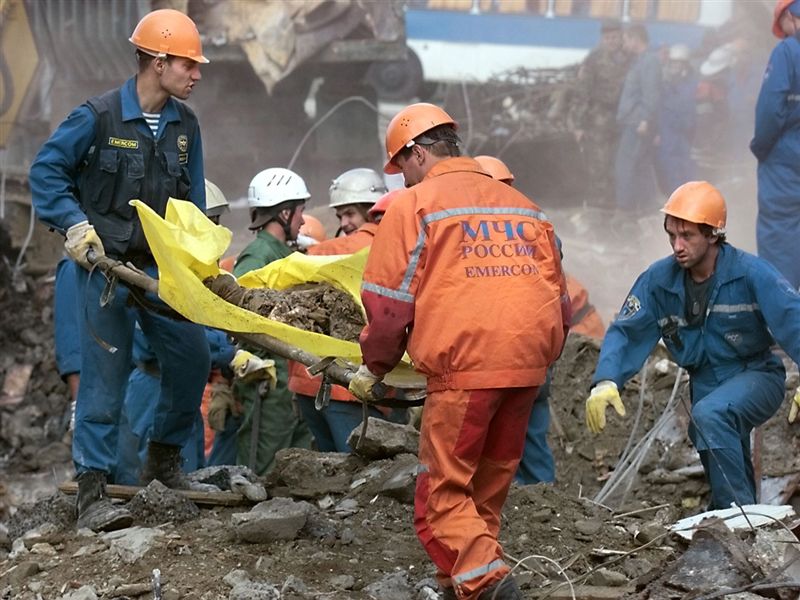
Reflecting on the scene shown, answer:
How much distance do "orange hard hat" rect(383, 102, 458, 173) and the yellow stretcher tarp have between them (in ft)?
2.76

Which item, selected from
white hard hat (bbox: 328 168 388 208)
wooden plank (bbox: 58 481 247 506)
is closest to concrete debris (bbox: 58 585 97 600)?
wooden plank (bbox: 58 481 247 506)

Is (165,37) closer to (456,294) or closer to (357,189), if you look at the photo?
(456,294)

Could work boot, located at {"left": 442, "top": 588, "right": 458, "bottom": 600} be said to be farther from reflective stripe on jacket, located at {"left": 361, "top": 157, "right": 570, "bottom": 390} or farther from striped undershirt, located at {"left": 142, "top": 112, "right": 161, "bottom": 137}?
striped undershirt, located at {"left": 142, "top": 112, "right": 161, "bottom": 137}

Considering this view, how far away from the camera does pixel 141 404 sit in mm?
6953

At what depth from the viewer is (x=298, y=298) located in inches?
217

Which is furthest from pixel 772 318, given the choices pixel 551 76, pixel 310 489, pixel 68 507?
pixel 551 76

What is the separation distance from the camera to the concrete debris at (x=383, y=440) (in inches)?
250

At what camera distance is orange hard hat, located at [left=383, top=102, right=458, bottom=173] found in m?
4.73

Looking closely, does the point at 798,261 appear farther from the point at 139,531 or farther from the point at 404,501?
the point at 139,531

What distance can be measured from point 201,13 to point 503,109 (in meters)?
3.15

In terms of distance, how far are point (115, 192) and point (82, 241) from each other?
37cm

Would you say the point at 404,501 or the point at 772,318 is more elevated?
the point at 772,318

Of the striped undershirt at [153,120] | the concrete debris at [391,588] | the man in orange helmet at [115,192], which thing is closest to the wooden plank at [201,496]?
the man in orange helmet at [115,192]

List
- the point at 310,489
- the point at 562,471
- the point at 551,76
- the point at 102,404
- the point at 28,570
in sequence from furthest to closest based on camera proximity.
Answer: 1. the point at 551,76
2. the point at 562,471
3. the point at 310,489
4. the point at 102,404
5. the point at 28,570
